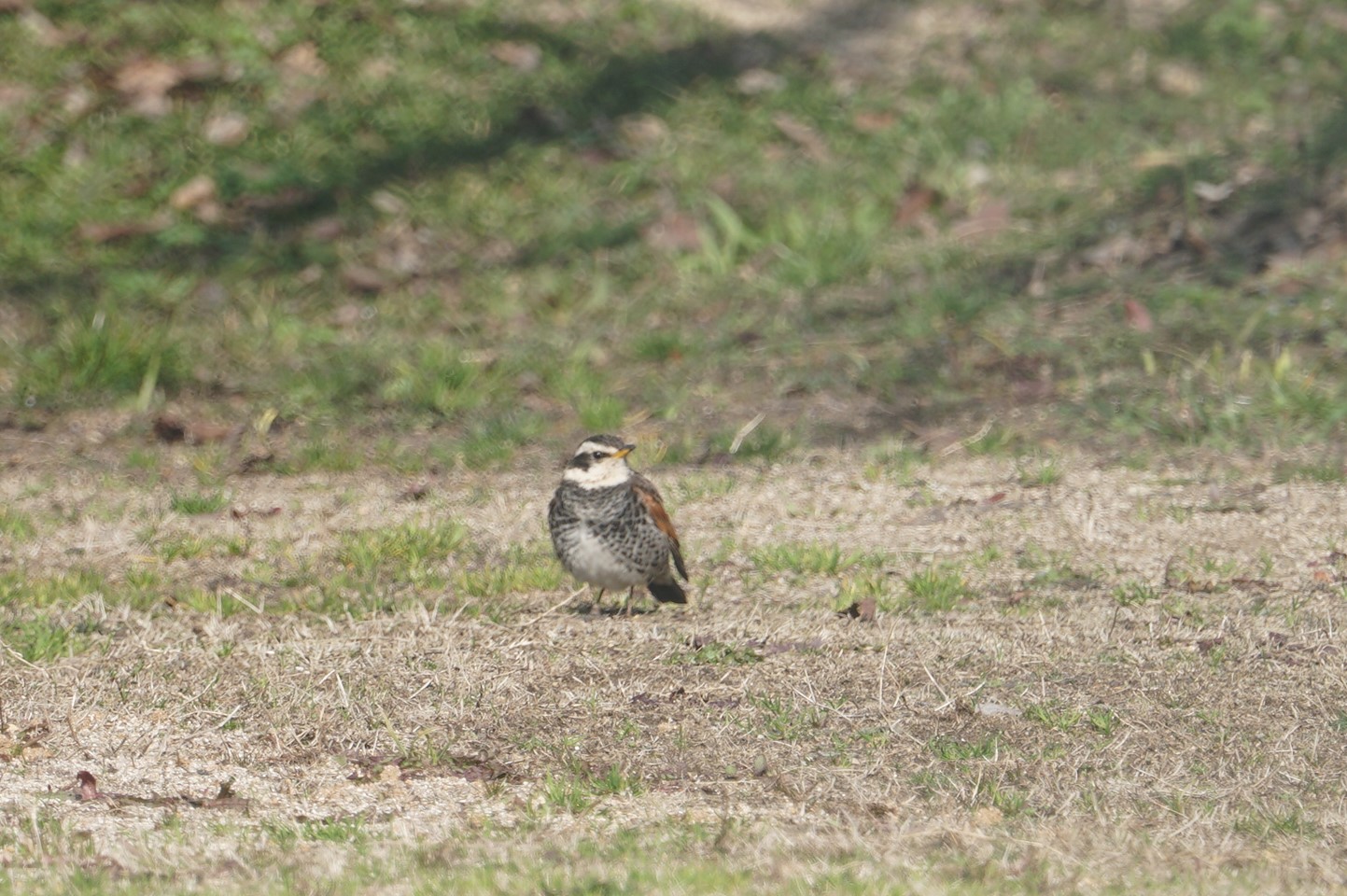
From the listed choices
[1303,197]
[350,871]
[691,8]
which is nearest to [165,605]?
[350,871]

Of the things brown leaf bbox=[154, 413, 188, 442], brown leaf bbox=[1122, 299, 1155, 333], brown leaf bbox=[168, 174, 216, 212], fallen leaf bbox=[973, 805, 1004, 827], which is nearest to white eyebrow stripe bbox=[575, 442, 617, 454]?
fallen leaf bbox=[973, 805, 1004, 827]

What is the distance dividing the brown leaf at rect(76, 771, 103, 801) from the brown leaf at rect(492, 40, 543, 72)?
8.36m

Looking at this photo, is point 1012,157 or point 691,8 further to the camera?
point 691,8

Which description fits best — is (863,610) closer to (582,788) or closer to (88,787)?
(582,788)

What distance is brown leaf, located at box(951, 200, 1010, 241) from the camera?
1149 centimetres

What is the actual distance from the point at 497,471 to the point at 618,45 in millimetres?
5239

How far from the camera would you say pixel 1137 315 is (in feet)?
32.9

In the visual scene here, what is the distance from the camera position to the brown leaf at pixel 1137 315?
9.90 m

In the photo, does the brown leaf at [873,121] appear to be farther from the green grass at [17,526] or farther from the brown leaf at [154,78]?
the green grass at [17,526]

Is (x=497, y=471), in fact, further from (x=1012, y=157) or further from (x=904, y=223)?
(x=1012, y=157)

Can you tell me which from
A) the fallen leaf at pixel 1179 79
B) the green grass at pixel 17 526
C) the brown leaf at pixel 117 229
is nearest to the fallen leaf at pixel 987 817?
the green grass at pixel 17 526

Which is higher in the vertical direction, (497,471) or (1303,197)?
(1303,197)

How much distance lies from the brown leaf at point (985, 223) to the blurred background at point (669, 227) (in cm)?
4

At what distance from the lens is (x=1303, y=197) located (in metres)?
11.0
